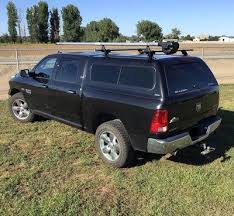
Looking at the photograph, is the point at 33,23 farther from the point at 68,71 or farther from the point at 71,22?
the point at 68,71

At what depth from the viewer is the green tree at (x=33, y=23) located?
85.5 meters

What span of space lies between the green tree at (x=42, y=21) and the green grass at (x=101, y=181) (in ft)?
269

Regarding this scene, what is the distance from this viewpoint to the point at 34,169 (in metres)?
5.80

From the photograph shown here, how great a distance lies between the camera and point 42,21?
86188 mm

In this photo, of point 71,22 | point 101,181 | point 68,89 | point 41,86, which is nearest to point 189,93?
point 101,181

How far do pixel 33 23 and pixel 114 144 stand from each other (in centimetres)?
8401

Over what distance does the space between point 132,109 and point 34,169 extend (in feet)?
5.66

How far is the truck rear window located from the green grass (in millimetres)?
1211

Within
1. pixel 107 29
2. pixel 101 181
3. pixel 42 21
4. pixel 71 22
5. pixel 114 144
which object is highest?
pixel 42 21

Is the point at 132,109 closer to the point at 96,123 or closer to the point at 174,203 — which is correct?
the point at 96,123

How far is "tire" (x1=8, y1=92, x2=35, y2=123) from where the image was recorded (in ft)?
26.9

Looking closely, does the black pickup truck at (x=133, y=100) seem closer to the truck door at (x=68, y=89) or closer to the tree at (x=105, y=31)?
the truck door at (x=68, y=89)

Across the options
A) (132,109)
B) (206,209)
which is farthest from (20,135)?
(206,209)

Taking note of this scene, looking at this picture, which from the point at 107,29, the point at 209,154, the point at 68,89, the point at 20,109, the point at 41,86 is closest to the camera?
the point at 209,154
